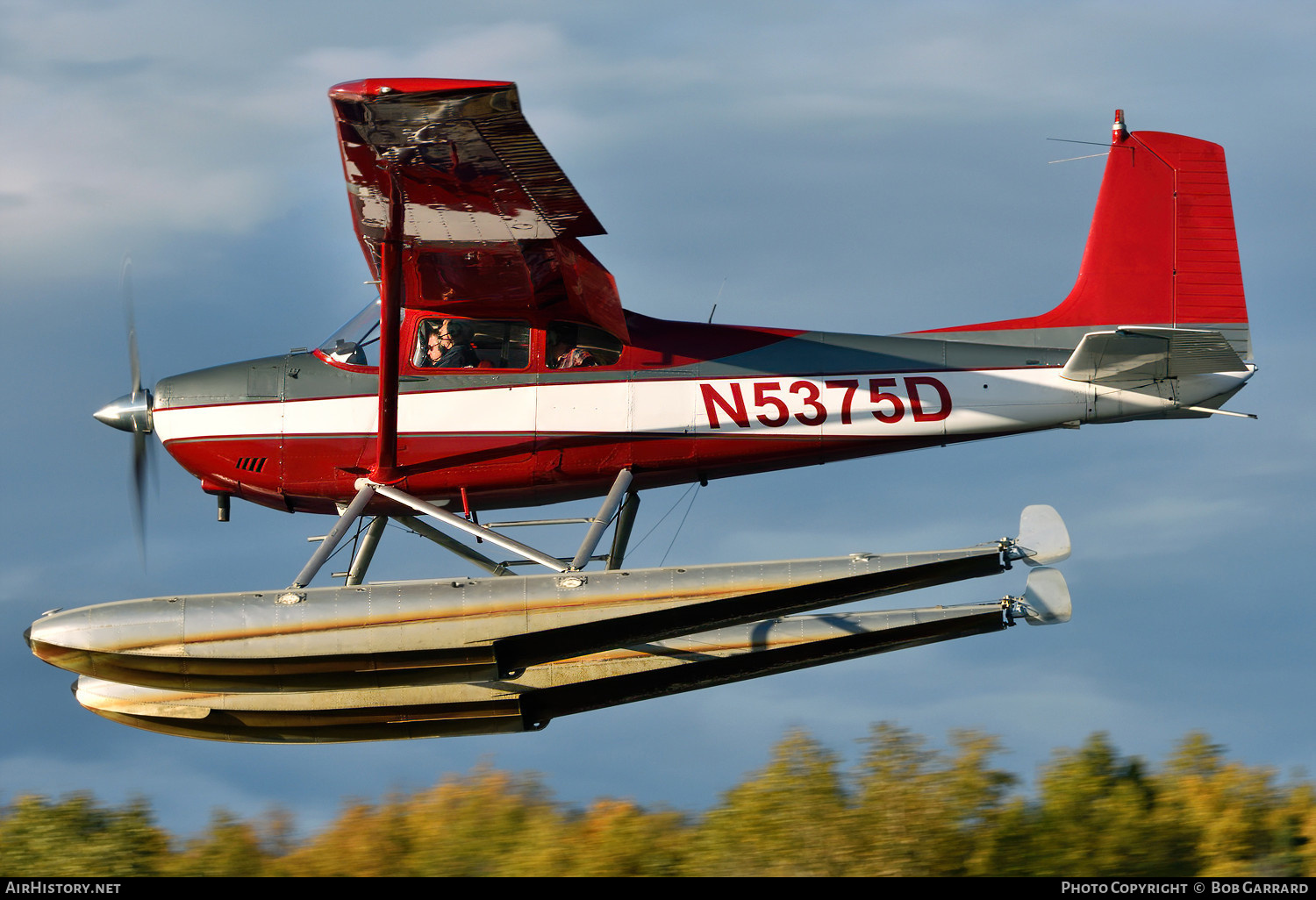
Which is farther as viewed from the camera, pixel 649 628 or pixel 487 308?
pixel 487 308

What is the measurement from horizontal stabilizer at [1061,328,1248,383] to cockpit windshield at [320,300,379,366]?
593 centimetres

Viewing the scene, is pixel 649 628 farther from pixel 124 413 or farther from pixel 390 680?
pixel 124 413

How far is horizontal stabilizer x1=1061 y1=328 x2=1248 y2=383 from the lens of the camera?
11.2 m

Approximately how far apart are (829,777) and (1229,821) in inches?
153

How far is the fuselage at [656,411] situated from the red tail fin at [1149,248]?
31.3 inches

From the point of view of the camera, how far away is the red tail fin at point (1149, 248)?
1264cm

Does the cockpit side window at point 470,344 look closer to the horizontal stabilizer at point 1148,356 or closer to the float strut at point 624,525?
the float strut at point 624,525

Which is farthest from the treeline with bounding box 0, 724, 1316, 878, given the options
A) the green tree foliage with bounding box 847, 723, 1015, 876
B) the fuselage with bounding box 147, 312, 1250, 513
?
the fuselage with bounding box 147, 312, 1250, 513

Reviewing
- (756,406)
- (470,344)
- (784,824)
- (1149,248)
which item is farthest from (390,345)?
(1149,248)

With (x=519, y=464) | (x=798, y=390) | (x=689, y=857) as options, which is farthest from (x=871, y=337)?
(x=689, y=857)

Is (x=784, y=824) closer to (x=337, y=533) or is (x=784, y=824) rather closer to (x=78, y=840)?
(x=337, y=533)

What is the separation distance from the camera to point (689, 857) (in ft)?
40.1

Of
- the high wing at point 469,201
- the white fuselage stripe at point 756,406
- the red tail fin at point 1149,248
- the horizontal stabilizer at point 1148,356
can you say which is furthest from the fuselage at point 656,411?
the red tail fin at point 1149,248

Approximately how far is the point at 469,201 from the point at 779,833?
585 cm
